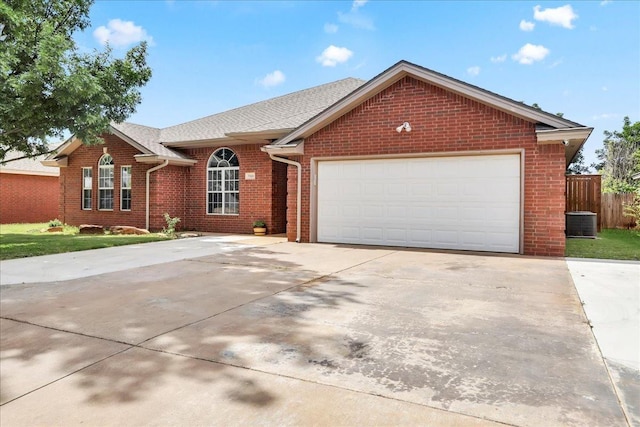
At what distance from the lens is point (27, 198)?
2219cm

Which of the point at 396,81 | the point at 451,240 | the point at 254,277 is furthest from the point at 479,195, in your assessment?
the point at 254,277

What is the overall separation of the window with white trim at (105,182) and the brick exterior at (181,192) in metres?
0.22

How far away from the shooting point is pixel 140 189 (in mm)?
16125

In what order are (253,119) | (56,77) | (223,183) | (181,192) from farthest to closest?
(181,192) < (253,119) < (223,183) < (56,77)

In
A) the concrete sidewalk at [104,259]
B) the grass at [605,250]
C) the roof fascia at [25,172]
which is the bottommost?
the concrete sidewalk at [104,259]

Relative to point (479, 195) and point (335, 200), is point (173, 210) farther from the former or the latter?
point (479, 195)

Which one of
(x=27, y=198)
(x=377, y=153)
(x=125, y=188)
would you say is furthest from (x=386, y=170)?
(x=27, y=198)

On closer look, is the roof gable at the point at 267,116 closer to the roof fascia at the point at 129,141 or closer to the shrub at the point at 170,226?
the roof fascia at the point at 129,141

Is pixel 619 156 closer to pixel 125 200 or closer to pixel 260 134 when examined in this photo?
pixel 260 134

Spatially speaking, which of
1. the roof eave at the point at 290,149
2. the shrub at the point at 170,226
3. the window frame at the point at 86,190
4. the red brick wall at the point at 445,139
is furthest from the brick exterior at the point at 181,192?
the red brick wall at the point at 445,139

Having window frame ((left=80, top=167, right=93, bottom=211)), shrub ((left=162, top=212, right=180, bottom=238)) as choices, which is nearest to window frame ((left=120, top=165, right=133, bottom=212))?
window frame ((left=80, top=167, right=93, bottom=211))

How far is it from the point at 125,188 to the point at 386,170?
36.2 ft

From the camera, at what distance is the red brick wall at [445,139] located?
9328mm

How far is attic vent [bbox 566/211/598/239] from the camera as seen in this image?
46.1 feet
